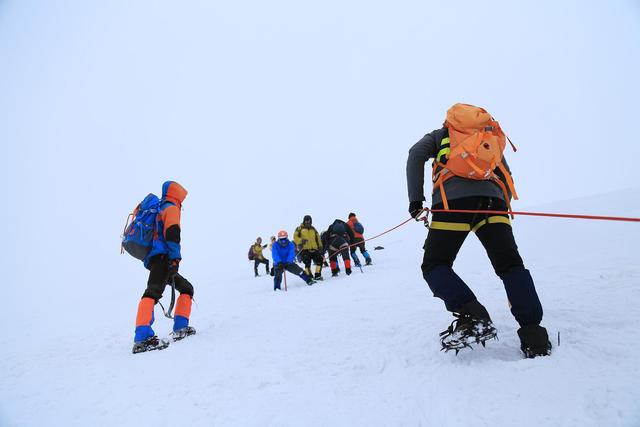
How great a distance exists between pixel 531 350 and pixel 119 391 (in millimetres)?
3082

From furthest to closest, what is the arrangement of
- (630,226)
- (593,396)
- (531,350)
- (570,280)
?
(630,226) → (570,280) → (531,350) → (593,396)

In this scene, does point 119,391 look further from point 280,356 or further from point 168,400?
point 280,356

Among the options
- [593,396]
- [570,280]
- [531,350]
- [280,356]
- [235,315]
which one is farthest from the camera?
[235,315]

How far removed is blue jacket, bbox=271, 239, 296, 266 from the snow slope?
4.45 metres

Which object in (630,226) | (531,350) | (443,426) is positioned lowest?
(443,426)

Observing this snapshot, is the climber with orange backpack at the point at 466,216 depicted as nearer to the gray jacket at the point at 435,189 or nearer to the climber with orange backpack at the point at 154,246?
the gray jacket at the point at 435,189

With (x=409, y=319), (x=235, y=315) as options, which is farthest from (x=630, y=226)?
(x=235, y=315)

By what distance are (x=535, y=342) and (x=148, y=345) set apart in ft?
12.7

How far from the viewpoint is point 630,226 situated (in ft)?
20.5

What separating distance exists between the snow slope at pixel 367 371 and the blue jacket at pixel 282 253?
4452 mm

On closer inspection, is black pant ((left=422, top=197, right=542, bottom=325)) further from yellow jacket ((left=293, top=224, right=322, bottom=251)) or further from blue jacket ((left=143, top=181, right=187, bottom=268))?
yellow jacket ((left=293, top=224, right=322, bottom=251))

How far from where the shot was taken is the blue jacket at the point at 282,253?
31.0 feet

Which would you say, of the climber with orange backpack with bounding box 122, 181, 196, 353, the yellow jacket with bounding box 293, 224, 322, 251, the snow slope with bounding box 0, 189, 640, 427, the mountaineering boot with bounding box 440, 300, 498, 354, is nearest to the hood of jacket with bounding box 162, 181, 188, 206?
the climber with orange backpack with bounding box 122, 181, 196, 353

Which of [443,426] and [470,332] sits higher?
[470,332]
